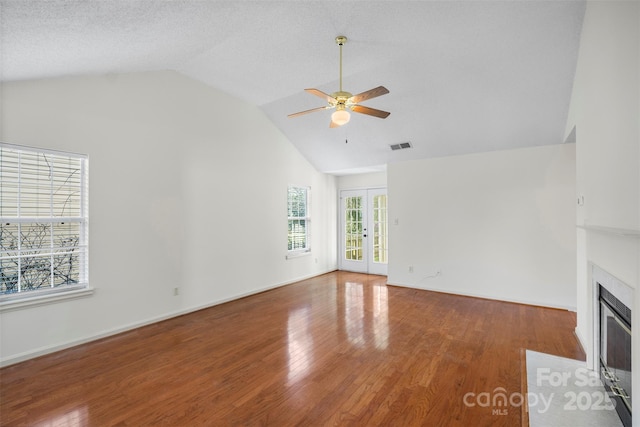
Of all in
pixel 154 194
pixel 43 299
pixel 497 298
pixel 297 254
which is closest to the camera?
pixel 43 299

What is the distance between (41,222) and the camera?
3119 mm

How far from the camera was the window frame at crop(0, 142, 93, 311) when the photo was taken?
2930 millimetres

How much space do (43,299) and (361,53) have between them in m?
4.34

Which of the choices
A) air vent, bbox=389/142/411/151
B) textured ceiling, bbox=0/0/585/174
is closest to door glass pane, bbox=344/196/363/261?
air vent, bbox=389/142/411/151

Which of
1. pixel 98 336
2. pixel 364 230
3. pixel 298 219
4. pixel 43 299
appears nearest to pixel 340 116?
pixel 43 299

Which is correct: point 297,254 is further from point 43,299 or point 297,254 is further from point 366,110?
point 43,299

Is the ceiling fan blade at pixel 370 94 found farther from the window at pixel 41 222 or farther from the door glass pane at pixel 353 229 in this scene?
the door glass pane at pixel 353 229

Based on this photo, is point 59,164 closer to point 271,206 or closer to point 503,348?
point 271,206

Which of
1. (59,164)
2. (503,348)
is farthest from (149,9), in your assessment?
(503,348)

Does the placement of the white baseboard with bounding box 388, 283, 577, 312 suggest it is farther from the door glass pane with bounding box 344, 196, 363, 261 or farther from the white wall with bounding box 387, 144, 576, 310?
the door glass pane with bounding box 344, 196, 363, 261

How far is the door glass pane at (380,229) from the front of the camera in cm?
693

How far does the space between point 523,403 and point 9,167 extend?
5.00 metres

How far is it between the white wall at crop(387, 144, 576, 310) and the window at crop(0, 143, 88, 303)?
4.96m

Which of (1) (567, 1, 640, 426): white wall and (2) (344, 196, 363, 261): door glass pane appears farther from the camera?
(2) (344, 196, 363, 261): door glass pane
